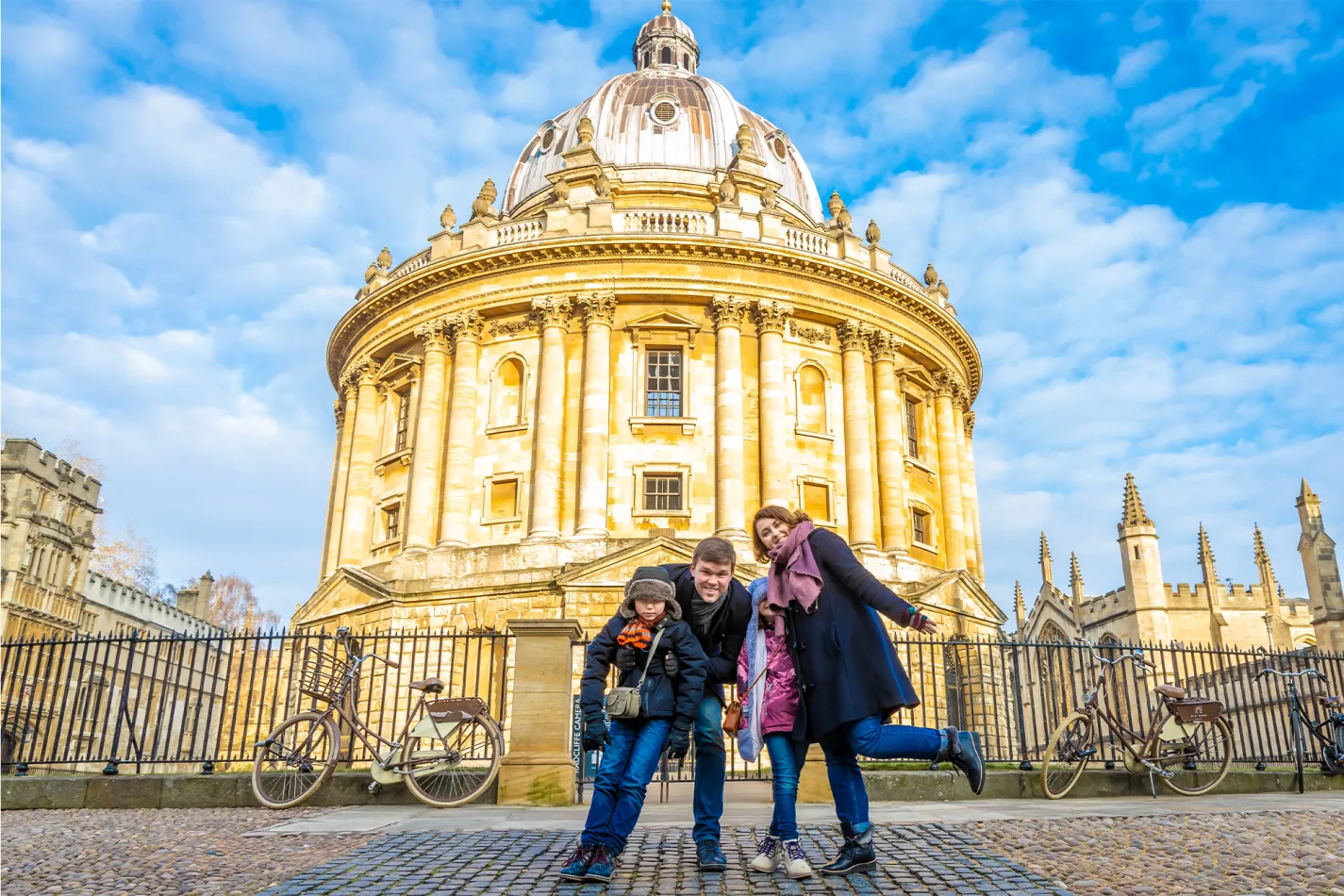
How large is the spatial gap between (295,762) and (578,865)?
245 inches

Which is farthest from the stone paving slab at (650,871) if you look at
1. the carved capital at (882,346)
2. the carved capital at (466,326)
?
the carved capital at (882,346)

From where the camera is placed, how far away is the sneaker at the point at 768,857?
18.4 ft

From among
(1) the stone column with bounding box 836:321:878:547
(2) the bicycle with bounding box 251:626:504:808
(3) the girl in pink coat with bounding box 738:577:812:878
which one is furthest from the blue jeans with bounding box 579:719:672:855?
(1) the stone column with bounding box 836:321:878:547

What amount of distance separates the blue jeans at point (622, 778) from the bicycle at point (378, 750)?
5.06 m

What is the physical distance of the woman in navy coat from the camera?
5668mm

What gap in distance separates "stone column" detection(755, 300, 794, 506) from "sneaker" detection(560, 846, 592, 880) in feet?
69.5

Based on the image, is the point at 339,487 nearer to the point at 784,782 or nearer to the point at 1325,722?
the point at 1325,722

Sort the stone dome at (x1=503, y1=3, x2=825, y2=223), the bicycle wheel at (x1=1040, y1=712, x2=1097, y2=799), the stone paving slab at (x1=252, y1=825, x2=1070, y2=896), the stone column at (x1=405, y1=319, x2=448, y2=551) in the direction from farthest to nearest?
1. the stone dome at (x1=503, y1=3, x2=825, y2=223)
2. the stone column at (x1=405, y1=319, x2=448, y2=551)
3. the bicycle wheel at (x1=1040, y1=712, x2=1097, y2=799)
4. the stone paving slab at (x1=252, y1=825, x2=1070, y2=896)

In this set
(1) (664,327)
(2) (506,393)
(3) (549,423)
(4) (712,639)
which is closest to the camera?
(4) (712,639)

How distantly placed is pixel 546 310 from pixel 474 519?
624cm

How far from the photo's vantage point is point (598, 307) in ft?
93.0

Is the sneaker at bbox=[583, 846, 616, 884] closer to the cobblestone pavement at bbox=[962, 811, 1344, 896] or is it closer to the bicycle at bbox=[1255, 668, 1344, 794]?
the cobblestone pavement at bbox=[962, 811, 1344, 896]

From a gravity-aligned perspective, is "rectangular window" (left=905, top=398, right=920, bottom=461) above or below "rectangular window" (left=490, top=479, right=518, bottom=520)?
above

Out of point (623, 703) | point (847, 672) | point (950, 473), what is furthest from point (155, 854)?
point (950, 473)
